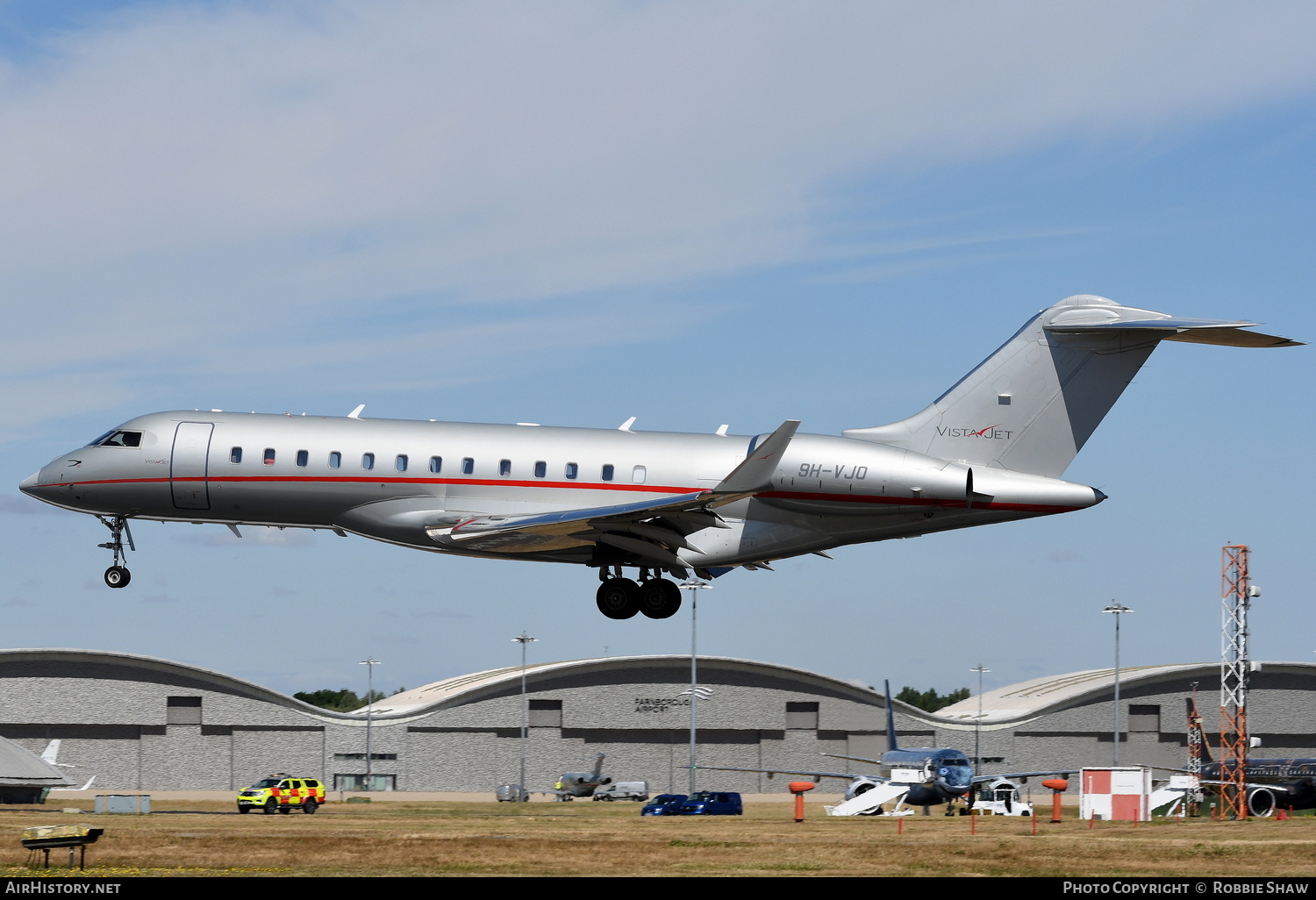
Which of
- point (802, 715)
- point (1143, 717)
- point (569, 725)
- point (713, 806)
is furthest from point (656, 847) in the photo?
point (1143, 717)

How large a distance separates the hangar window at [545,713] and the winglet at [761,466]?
2142 inches

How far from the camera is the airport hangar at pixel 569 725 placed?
73.5 metres

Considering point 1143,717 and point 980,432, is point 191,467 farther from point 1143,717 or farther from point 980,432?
point 1143,717

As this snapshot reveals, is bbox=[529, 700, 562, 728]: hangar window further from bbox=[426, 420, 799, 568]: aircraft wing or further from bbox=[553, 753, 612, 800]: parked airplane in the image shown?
bbox=[426, 420, 799, 568]: aircraft wing

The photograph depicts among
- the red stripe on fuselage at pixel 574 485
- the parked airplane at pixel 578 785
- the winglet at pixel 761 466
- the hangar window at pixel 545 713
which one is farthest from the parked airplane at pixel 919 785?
the winglet at pixel 761 466

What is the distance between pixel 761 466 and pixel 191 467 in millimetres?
11958

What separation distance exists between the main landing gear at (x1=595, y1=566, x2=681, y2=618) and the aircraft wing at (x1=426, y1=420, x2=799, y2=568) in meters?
0.66

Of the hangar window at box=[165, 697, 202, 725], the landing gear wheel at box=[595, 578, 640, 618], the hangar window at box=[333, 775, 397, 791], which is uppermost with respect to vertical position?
the landing gear wheel at box=[595, 578, 640, 618]

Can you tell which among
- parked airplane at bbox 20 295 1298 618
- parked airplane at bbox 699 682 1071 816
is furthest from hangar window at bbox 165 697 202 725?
parked airplane at bbox 20 295 1298 618

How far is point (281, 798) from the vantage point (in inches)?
2116

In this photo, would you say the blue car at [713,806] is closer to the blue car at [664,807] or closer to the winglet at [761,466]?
the blue car at [664,807]

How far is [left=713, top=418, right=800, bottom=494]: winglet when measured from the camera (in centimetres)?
2580
